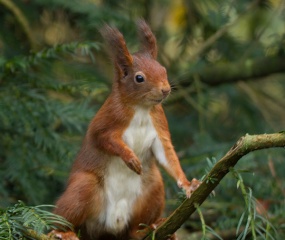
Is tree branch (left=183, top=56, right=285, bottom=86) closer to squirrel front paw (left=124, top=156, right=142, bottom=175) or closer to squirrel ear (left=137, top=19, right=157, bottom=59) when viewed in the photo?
squirrel ear (left=137, top=19, right=157, bottom=59)

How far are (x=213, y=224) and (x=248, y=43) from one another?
1926 mm

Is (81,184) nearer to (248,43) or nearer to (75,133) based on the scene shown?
(75,133)

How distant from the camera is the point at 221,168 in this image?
7.38ft

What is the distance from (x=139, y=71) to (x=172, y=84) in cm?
52

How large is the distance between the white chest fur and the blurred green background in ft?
2.15

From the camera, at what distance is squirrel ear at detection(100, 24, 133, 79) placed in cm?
306

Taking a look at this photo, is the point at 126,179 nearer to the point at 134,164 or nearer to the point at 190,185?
the point at 134,164

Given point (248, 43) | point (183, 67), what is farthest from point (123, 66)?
point (248, 43)

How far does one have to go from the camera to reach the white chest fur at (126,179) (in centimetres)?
308

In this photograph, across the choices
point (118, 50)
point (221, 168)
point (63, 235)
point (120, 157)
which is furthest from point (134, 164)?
point (221, 168)

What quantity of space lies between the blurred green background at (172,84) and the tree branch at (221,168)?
43.5 inches

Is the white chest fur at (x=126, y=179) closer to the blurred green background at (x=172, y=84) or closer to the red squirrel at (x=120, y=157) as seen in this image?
the red squirrel at (x=120, y=157)

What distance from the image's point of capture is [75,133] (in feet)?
14.0

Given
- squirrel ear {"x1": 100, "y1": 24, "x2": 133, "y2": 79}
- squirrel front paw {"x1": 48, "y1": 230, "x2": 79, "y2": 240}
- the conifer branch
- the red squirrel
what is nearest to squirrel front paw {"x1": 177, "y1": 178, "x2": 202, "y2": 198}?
the red squirrel
